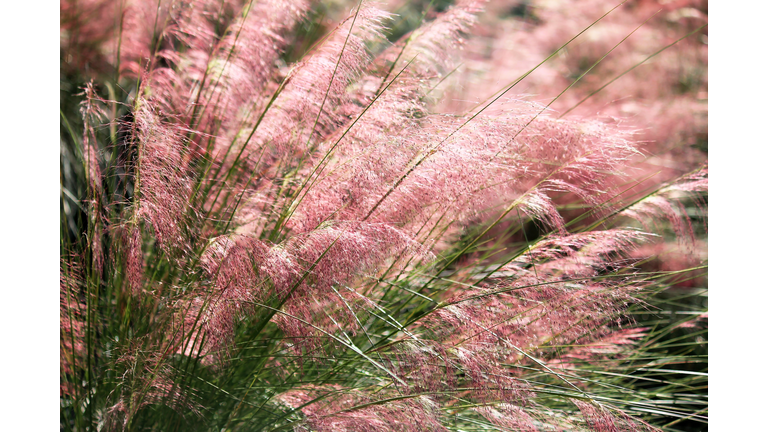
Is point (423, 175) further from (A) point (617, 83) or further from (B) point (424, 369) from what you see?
(A) point (617, 83)

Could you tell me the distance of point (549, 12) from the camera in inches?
180

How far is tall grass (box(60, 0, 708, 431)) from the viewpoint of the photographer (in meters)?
1.21

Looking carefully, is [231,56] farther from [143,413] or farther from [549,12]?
[549,12]

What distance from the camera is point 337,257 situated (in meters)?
1.17

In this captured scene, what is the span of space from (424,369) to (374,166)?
0.49 meters

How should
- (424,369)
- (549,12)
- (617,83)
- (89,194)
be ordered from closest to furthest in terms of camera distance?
(424,369) < (89,194) < (617,83) < (549,12)

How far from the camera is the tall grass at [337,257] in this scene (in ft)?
3.98
